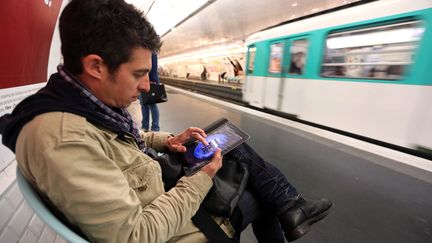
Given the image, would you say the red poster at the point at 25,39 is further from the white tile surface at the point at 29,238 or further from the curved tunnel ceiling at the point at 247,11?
the curved tunnel ceiling at the point at 247,11

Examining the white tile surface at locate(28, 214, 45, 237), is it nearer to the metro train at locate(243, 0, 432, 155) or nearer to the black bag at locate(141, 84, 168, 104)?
the black bag at locate(141, 84, 168, 104)

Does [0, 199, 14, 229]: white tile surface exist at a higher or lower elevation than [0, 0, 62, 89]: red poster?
lower

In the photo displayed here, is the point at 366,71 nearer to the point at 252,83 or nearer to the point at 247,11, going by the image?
the point at 252,83

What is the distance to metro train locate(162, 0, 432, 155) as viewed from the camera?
9.93 feet

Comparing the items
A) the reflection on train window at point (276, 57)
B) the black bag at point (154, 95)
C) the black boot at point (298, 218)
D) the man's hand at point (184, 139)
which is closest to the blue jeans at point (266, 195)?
the black boot at point (298, 218)

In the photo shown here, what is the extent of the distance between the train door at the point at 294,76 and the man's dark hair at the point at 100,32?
4.53 meters

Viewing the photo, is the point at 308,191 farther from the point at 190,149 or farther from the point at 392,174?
the point at 190,149

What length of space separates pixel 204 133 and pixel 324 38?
3.95m

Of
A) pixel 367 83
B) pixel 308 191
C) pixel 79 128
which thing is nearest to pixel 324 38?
pixel 367 83

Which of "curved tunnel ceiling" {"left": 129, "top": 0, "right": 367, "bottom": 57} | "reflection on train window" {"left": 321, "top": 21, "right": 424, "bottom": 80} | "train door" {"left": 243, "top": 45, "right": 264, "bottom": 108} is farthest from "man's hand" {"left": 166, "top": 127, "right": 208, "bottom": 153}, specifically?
"curved tunnel ceiling" {"left": 129, "top": 0, "right": 367, "bottom": 57}

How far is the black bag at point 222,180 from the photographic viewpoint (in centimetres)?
104

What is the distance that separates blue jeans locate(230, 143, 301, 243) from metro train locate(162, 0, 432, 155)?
2781 millimetres

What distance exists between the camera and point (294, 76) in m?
5.14

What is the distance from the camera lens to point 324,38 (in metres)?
4.31
